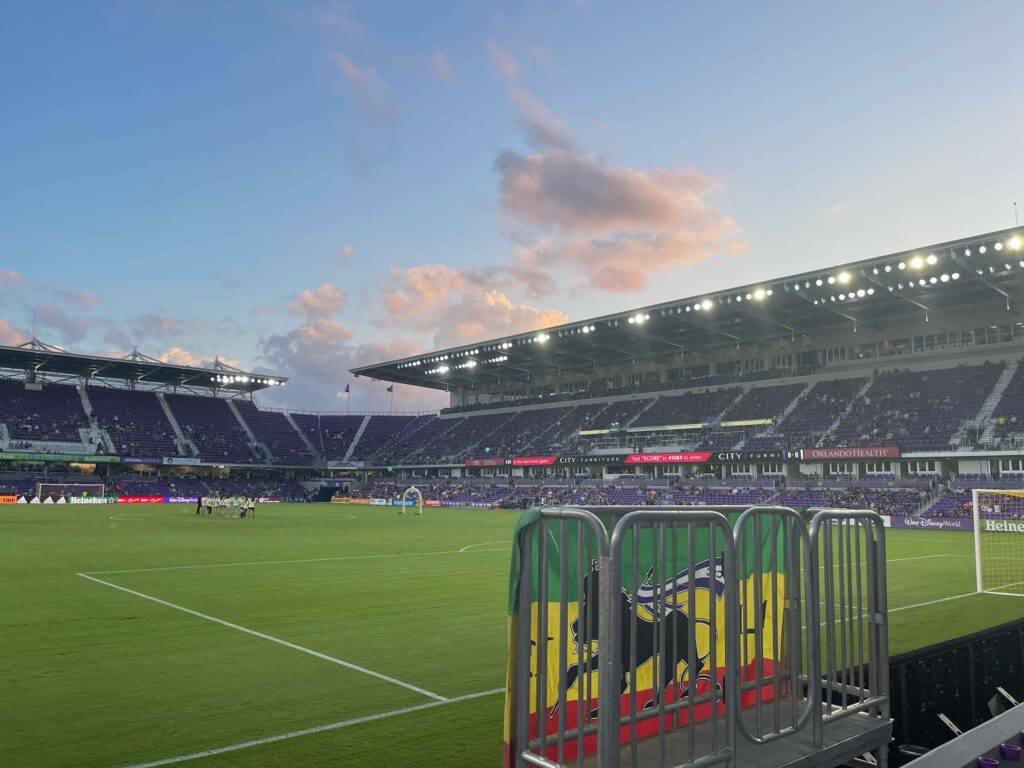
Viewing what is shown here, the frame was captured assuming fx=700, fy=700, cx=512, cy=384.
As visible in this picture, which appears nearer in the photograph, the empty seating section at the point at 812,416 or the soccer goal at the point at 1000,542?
the soccer goal at the point at 1000,542

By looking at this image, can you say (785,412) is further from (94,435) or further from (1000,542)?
(94,435)

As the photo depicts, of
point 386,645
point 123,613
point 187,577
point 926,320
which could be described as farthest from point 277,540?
point 926,320

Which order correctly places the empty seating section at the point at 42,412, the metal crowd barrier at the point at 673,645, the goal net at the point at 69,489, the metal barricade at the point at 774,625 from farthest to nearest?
the empty seating section at the point at 42,412
the goal net at the point at 69,489
the metal barricade at the point at 774,625
the metal crowd barrier at the point at 673,645

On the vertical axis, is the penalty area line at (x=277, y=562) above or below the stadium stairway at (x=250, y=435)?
below

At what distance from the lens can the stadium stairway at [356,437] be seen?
9831cm

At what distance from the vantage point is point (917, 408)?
50.9m

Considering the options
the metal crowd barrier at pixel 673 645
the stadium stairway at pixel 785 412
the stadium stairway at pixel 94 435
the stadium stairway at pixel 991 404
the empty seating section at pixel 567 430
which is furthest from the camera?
the stadium stairway at pixel 94 435

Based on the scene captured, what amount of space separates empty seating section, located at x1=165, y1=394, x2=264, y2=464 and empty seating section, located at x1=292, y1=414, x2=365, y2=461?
34.7 ft

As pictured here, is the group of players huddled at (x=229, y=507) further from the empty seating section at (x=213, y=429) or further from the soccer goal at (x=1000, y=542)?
the soccer goal at (x=1000, y=542)

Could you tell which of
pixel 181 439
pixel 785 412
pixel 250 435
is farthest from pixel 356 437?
pixel 785 412

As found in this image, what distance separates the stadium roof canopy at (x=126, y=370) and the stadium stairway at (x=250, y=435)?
2.59 metres

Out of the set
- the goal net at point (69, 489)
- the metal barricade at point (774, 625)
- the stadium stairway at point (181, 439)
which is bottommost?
the goal net at point (69, 489)

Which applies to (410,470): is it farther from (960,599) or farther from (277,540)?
(960,599)

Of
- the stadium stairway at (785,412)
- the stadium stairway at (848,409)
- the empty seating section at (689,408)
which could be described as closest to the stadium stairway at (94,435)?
the empty seating section at (689,408)
